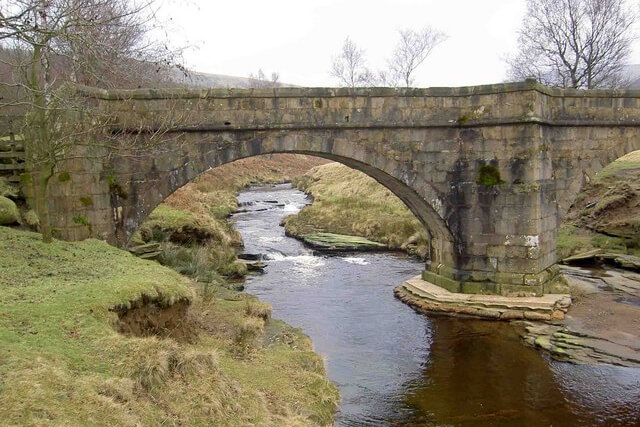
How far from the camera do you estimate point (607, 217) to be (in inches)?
862

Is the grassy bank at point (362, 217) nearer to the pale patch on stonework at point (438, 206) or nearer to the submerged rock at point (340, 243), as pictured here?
the submerged rock at point (340, 243)

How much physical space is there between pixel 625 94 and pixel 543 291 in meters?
6.04

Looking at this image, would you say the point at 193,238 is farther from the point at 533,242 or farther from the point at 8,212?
the point at 533,242

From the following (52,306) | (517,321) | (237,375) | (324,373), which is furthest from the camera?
(517,321)

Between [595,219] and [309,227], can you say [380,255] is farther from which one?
[595,219]

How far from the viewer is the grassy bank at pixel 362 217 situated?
24.5 m

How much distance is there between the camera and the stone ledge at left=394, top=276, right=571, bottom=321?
559 inches

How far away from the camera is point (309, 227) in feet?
91.2

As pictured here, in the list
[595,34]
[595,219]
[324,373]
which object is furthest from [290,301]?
[595,34]

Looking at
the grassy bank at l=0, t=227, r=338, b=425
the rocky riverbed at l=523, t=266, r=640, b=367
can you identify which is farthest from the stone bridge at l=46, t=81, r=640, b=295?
the grassy bank at l=0, t=227, r=338, b=425

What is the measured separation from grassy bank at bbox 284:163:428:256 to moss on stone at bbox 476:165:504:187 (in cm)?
760

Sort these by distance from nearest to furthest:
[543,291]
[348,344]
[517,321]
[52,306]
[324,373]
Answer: [52,306] < [324,373] < [348,344] < [517,321] < [543,291]

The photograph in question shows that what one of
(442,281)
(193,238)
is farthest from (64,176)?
(442,281)

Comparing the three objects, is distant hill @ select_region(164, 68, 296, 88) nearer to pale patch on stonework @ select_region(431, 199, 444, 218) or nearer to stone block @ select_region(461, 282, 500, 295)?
pale patch on stonework @ select_region(431, 199, 444, 218)
